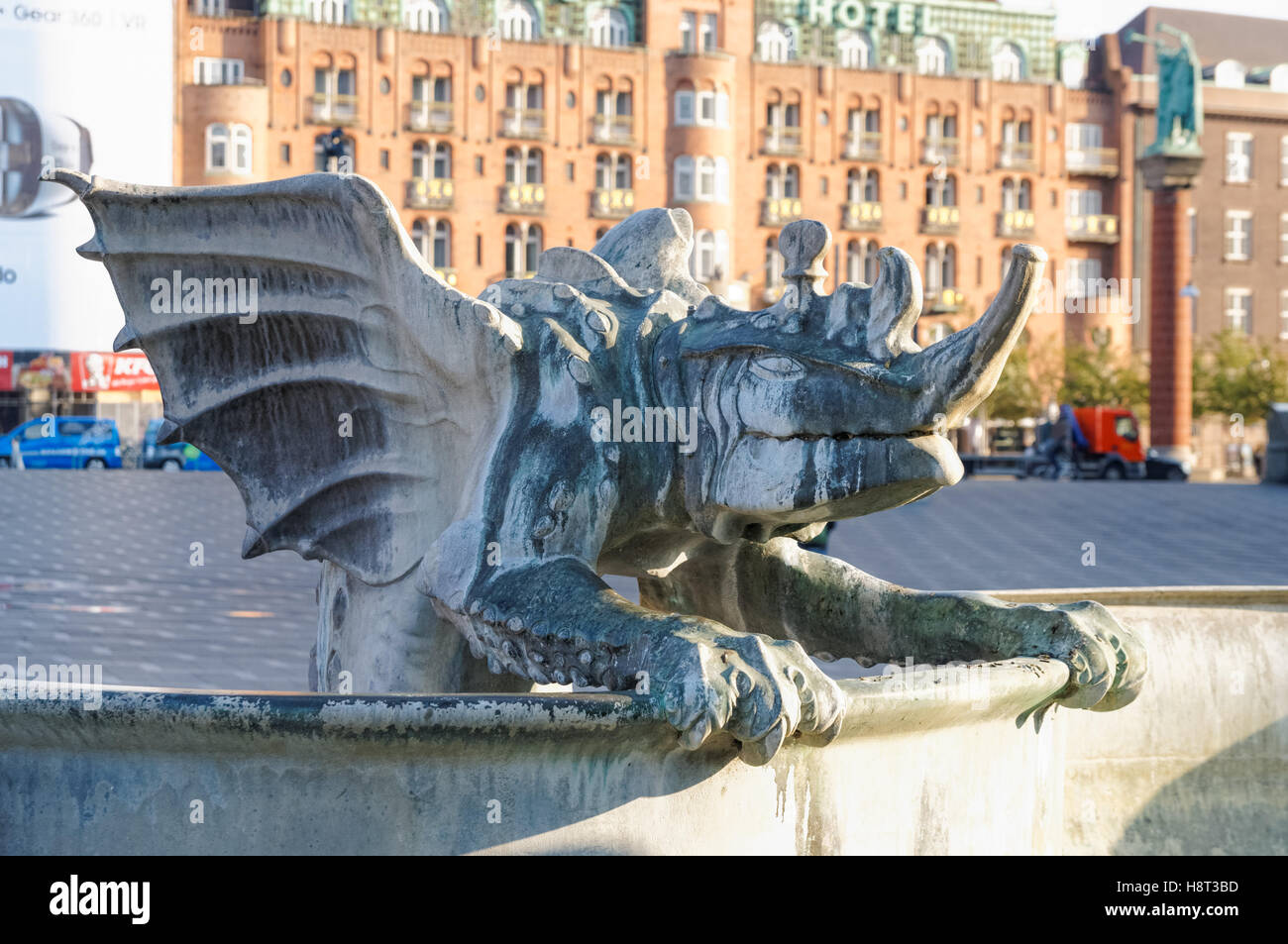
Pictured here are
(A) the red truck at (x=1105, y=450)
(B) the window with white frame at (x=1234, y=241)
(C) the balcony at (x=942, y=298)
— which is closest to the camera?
(A) the red truck at (x=1105, y=450)

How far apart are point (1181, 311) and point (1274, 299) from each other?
15.8 metres

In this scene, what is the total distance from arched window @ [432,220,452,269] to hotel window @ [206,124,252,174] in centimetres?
518

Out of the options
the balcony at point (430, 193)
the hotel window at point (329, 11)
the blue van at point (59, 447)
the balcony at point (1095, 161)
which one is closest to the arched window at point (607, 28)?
the balcony at point (430, 193)

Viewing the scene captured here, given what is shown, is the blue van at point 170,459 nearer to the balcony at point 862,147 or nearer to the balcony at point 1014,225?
the balcony at point 862,147

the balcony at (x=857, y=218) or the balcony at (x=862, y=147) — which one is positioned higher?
the balcony at (x=862, y=147)

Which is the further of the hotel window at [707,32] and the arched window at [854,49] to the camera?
the arched window at [854,49]

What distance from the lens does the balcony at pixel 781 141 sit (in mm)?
47281

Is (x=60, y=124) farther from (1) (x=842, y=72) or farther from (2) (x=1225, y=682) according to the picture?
(1) (x=842, y=72)

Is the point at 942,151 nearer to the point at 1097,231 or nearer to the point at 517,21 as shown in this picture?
the point at 1097,231

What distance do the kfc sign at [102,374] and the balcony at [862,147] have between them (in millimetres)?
20356

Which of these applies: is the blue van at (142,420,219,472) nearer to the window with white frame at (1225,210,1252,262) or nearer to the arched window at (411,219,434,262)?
the arched window at (411,219,434,262)

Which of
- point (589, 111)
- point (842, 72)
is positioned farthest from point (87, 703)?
point (842, 72)

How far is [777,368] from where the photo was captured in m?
2.60
